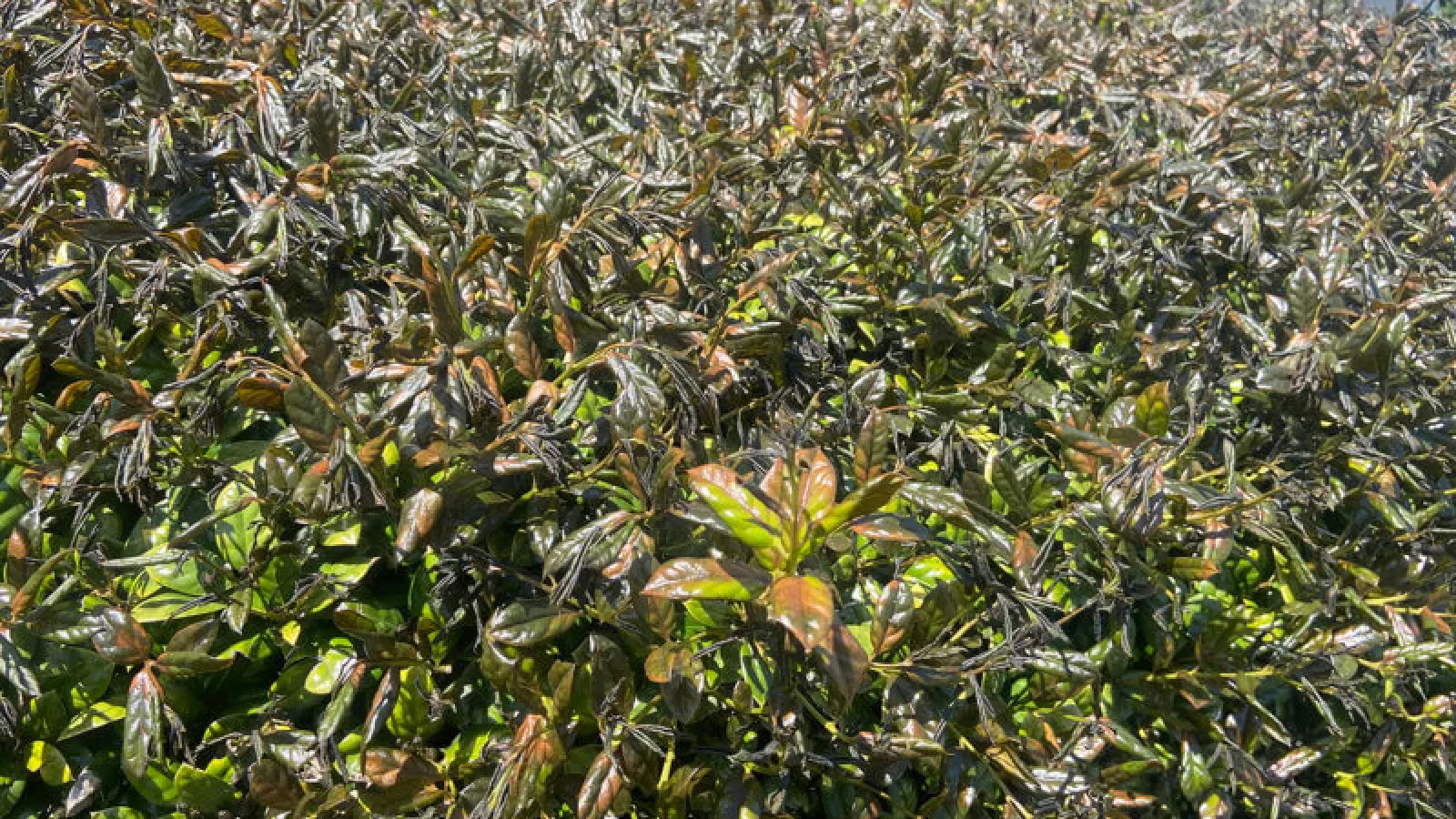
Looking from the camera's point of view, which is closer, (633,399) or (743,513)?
(743,513)

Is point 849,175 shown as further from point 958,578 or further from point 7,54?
point 7,54

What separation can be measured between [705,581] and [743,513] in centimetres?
11

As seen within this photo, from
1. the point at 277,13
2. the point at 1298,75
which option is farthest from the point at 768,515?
the point at 1298,75

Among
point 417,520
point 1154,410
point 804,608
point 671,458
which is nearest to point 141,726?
point 417,520

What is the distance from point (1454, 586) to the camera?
2.42 m

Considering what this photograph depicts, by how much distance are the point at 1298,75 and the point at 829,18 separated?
1955mm

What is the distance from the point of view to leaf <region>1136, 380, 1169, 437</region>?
2127mm

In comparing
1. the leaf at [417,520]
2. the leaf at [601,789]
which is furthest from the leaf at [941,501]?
the leaf at [417,520]

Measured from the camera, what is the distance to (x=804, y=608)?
1.31m

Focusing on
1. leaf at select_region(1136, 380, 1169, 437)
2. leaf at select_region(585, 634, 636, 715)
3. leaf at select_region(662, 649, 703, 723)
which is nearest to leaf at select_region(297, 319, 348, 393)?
leaf at select_region(585, 634, 636, 715)

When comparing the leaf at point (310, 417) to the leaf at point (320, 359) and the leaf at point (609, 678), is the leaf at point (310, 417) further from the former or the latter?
the leaf at point (609, 678)

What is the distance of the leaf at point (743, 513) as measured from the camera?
4.73 feet

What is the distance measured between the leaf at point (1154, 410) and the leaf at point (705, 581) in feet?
3.78

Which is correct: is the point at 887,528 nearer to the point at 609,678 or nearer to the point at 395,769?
the point at 609,678
